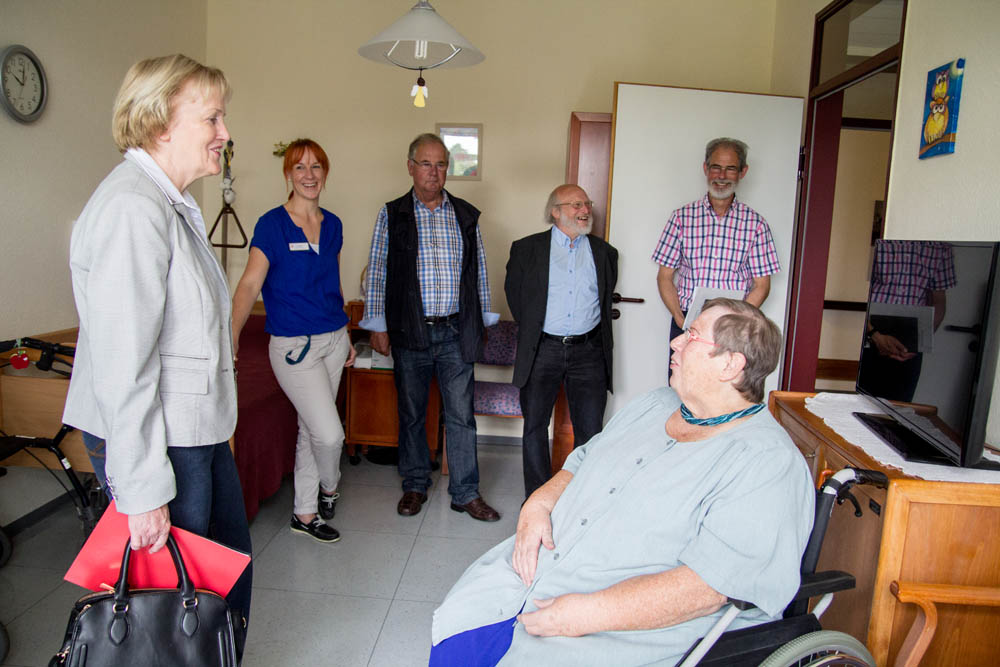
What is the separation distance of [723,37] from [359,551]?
132 inches

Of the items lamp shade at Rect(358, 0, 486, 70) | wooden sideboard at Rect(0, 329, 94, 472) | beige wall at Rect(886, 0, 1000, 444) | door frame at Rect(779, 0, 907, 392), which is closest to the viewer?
beige wall at Rect(886, 0, 1000, 444)

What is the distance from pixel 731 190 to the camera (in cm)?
315

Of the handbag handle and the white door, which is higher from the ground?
the white door

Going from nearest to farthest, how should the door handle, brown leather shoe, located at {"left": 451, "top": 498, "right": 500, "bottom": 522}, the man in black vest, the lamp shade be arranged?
the lamp shade < the man in black vest < brown leather shoe, located at {"left": 451, "top": 498, "right": 500, "bottom": 522} < the door handle

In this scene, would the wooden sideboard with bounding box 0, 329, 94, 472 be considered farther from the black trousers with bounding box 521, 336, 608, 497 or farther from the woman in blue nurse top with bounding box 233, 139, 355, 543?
the black trousers with bounding box 521, 336, 608, 497

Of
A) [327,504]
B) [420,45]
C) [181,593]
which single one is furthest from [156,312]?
[327,504]

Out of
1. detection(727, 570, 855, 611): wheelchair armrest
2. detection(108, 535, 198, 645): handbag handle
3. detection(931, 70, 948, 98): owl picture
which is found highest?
detection(931, 70, 948, 98): owl picture

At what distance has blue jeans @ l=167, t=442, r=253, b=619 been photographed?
1.40m

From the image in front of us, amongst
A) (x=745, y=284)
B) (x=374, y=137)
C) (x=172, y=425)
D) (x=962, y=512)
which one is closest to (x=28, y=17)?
(x=374, y=137)

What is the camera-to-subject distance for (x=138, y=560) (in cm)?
138

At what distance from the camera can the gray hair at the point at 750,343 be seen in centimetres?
140

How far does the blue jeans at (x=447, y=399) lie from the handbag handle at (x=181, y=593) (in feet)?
5.64

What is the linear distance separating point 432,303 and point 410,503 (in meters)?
0.91

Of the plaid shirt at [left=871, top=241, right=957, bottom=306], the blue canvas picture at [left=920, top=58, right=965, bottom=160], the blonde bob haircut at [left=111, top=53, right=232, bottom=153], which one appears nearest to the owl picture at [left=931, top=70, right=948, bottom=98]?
the blue canvas picture at [left=920, top=58, right=965, bottom=160]
